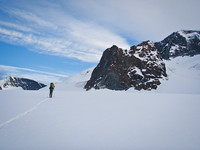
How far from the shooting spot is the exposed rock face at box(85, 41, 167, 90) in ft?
151

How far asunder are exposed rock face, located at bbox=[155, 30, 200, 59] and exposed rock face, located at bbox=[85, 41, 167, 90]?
119 feet

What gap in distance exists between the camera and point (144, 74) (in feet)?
157

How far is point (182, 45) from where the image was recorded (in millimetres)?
83688

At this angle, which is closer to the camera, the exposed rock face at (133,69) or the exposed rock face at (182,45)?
the exposed rock face at (133,69)

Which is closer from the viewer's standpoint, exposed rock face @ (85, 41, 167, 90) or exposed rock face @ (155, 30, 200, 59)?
exposed rock face @ (85, 41, 167, 90)

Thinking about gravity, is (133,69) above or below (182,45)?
below

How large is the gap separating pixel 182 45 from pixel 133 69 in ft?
183

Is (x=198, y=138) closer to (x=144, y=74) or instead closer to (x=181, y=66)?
(x=144, y=74)

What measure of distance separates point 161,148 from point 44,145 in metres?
3.00

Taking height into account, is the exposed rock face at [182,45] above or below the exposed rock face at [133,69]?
above

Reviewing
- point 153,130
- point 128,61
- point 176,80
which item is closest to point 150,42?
point 128,61

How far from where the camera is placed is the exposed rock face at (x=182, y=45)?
7912 cm

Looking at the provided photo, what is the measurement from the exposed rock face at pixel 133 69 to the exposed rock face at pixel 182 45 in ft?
119

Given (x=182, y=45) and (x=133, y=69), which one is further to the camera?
(x=182, y=45)
